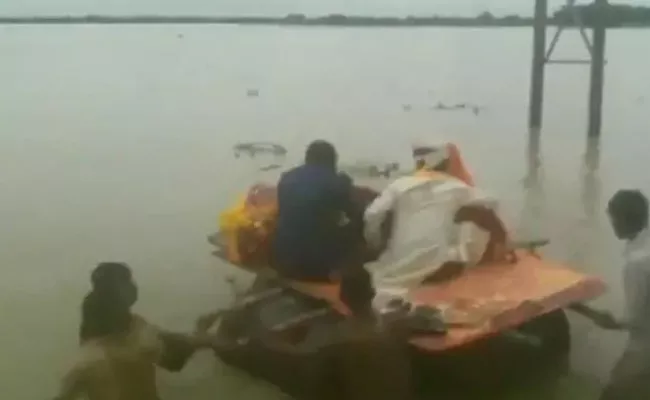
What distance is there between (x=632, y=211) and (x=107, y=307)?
4.43ft

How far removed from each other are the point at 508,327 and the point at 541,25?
5851mm

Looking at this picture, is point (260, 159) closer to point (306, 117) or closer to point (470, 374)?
point (306, 117)

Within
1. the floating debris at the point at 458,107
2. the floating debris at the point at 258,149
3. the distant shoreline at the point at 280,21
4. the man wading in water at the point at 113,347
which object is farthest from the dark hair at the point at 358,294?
the floating debris at the point at 458,107

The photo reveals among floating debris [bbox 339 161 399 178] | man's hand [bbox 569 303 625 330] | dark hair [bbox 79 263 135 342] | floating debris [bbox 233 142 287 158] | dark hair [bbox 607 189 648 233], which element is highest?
dark hair [bbox 607 189 648 233]

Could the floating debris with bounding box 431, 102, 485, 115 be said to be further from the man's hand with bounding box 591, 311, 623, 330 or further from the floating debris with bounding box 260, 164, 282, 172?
the man's hand with bounding box 591, 311, 623, 330

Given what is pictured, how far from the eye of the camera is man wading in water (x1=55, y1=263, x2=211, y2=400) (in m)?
2.05

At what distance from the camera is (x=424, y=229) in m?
3.16

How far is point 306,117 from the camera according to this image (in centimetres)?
898

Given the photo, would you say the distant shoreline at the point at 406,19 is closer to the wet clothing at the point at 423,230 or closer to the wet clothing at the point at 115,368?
the wet clothing at the point at 423,230

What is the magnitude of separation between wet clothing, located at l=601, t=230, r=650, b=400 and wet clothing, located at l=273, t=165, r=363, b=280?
0.93 metres

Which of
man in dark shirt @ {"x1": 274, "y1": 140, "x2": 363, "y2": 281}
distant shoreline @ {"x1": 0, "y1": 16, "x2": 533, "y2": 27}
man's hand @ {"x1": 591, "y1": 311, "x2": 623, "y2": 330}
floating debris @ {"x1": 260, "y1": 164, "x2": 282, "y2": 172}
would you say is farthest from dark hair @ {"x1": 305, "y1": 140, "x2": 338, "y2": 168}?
distant shoreline @ {"x1": 0, "y1": 16, "x2": 533, "y2": 27}

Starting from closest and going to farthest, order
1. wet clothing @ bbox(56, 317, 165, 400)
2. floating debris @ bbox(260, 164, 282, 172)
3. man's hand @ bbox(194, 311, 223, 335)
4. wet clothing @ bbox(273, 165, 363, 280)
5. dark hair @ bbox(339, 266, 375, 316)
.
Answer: wet clothing @ bbox(56, 317, 165, 400) < dark hair @ bbox(339, 266, 375, 316) < man's hand @ bbox(194, 311, 223, 335) < wet clothing @ bbox(273, 165, 363, 280) < floating debris @ bbox(260, 164, 282, 172)

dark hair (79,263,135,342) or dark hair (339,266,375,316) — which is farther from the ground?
dark hair (79,263,135,342)

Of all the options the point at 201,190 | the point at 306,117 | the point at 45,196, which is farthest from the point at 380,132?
the point at 45,196
